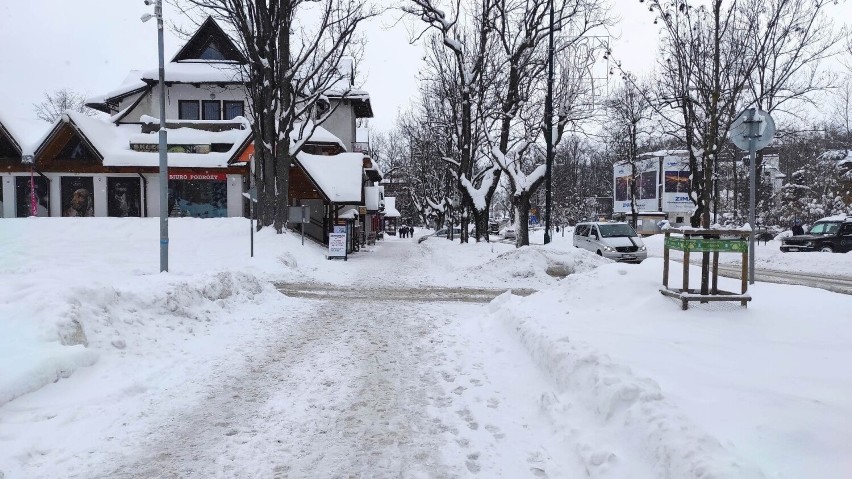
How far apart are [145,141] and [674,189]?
66.0 meters

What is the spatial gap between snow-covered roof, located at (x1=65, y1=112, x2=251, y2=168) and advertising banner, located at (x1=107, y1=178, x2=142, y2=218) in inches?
62.9

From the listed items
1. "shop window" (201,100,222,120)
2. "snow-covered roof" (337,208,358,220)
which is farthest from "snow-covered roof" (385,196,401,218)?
"snow-covered roof" (337,208,358,220)

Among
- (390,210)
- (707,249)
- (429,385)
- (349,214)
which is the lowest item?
(429,385)

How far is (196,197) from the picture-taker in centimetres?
3278

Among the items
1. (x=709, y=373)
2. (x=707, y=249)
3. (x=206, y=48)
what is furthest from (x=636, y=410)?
(x=206, y=48)

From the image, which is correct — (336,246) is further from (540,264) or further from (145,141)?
(145,141)

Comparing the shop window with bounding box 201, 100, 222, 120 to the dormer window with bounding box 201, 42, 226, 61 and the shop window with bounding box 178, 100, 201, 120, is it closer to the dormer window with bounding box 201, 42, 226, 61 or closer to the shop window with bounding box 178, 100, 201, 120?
the shop window with bounding box 178, 100, 201, 120

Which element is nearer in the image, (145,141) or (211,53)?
(145,141)

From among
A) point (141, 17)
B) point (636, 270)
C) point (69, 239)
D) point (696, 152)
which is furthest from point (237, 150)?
point (636, 270)

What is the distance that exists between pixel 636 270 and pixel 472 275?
937cm

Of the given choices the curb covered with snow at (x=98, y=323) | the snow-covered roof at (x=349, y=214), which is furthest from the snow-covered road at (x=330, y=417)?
the snow-covered roof at (x=349, y=214)

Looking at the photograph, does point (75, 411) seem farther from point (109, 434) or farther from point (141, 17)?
point (141, 17)

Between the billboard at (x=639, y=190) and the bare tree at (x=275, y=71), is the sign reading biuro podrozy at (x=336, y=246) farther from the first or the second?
the billboard at (x=639, y=190)

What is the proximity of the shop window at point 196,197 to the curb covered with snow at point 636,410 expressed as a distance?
2974 centimetres
